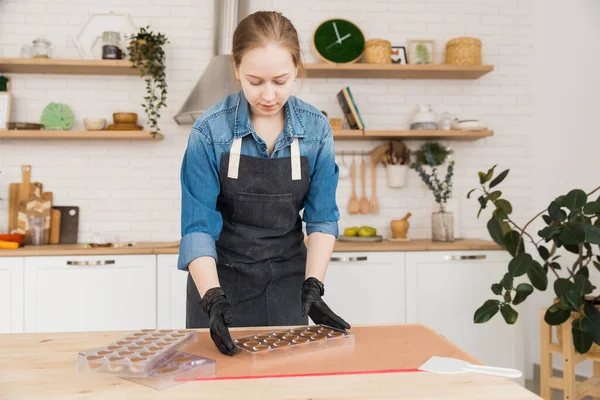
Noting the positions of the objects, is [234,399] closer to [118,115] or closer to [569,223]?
[569,223]

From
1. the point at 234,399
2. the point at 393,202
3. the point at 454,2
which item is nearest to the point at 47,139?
the point at 393,202

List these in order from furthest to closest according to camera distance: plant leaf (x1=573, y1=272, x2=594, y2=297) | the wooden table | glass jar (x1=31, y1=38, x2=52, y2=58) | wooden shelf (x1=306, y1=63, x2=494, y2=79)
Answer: wooden shelf (x1=306, y1=63, x2=494, y2=79) → glass jar (x1=31, y1=38, x2=52, y2=58) → plant leaf (x1=573, y1=272, x2=594, y2=297) → the wooden table

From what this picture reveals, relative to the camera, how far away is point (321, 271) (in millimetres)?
1759

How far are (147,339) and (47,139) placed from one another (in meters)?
3.10

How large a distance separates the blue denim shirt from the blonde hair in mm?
182

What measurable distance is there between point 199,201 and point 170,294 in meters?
1.87

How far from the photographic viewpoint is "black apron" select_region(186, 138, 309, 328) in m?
1.80

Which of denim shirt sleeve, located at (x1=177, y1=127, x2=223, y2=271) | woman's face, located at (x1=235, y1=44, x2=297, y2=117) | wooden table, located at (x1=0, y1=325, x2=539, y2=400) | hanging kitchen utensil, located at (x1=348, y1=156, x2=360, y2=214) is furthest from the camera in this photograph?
hanging kitchen utensil, located at (x1=348, y1=156, x2=360, y2=214)

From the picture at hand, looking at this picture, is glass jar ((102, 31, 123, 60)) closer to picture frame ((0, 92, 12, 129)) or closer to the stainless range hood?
the stainless range hood

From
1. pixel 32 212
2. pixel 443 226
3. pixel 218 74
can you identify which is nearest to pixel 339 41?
pixel 218 74

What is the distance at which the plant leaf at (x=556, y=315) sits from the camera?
2820 millimetres

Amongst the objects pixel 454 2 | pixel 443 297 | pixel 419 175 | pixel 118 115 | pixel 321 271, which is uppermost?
pixel 454 2

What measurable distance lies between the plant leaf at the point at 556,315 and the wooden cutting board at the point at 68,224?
301 cm

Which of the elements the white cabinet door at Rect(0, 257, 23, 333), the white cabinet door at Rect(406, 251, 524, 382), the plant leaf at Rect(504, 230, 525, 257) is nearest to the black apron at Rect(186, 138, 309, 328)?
the plant leaf at Rect(504, 230, 525, 257)
